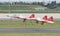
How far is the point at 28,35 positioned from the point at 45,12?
3420 centimetres

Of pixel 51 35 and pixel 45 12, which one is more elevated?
pixel 51 35

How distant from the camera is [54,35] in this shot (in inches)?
742

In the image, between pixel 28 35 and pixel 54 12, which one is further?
pixel 54 12

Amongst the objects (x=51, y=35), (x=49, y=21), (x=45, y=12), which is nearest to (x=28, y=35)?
(x=51, y=35)

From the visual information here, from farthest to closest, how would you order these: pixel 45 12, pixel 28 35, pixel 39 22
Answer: pixel 45 12 < pixel 39 22 < pixel 28 35

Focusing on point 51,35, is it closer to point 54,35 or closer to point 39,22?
point 54,35

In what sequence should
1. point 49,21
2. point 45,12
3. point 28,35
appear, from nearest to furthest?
point 28,35 → point 49,21 → point 45,12

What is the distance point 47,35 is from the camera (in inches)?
739

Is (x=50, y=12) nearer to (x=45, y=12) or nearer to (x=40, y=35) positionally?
(x=45, y=12)

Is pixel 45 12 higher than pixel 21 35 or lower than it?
lower

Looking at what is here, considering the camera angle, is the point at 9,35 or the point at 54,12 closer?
the point at 9,35

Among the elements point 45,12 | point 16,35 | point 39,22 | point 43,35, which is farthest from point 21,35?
point 45,12

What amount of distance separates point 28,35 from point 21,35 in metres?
0.59

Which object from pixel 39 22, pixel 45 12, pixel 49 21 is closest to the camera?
pixel 49 21
